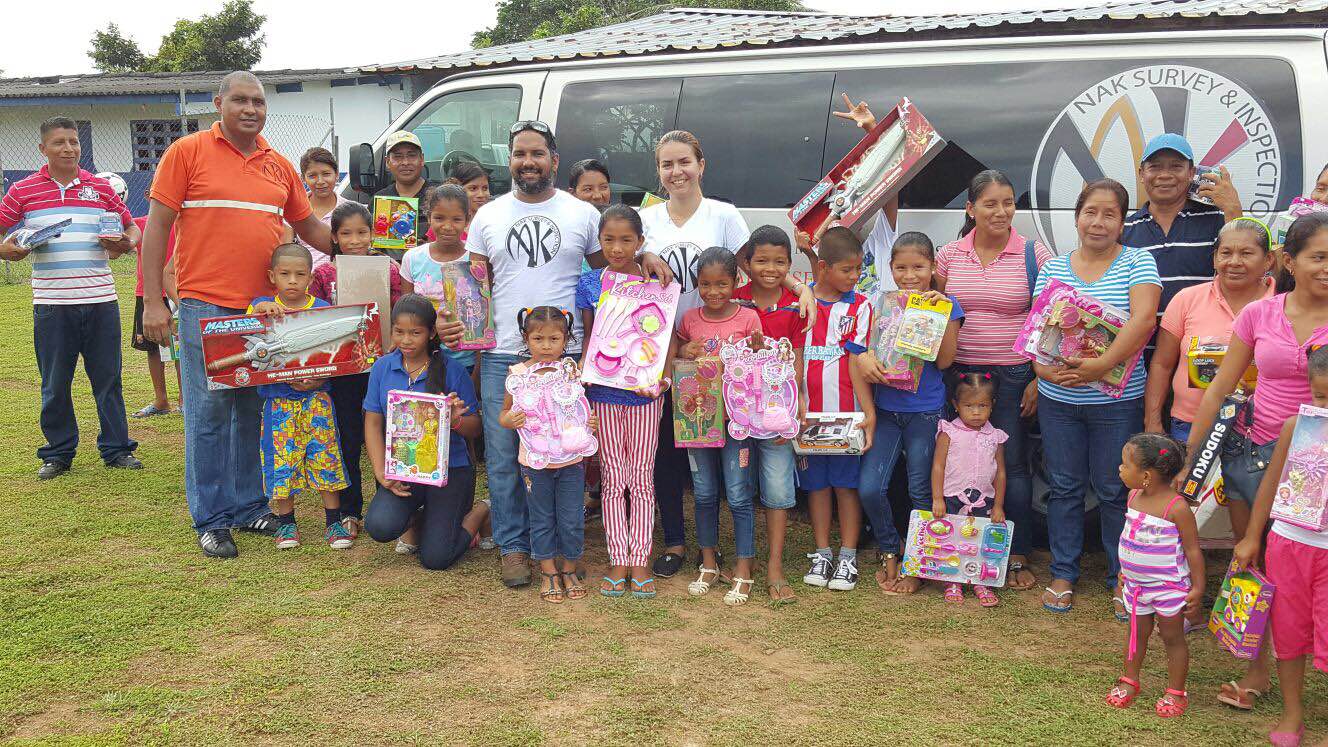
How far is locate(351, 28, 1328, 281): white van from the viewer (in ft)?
13.4

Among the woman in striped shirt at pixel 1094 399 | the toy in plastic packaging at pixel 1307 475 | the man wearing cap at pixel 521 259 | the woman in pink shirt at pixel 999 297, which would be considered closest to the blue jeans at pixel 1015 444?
the woman in pink shirt at pixel 999 297

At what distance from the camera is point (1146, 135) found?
425cm

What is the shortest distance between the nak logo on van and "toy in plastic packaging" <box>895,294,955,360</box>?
720 millimetres

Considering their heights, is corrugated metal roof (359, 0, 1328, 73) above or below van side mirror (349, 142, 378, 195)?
above

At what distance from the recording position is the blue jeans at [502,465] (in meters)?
4.38

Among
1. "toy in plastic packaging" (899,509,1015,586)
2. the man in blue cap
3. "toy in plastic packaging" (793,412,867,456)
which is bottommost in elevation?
"toy in plastic packaging" (899,509,1015,586)

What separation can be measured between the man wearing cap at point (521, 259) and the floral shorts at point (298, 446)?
3.11 feet

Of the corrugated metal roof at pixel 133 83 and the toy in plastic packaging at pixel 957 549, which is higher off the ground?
the corrugated metal roof at pixel 133 83

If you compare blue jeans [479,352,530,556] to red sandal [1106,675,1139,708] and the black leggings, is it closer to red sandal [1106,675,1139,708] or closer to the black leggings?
the black leggings

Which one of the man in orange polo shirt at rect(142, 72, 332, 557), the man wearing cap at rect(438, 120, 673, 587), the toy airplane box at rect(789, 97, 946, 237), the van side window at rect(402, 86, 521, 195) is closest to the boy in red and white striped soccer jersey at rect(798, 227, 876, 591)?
the toy airplane box at rect(789, 97, 946, 237)

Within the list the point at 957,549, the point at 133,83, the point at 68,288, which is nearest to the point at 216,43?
the point at 133,83

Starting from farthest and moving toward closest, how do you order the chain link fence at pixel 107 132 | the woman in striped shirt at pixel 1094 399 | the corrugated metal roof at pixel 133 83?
1. the chain link fence at pixel 107 132
2. the corrugated metal roof at pixel 133 83
3. the woman in striped shirt at pixel 1094 399

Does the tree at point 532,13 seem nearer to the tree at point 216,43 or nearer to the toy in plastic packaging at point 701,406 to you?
the tree at point 216,43

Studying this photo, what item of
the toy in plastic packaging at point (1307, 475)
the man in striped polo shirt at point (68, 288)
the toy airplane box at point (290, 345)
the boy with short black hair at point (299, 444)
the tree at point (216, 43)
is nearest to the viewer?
the toy in plastic packaging at point (1307, 475)
